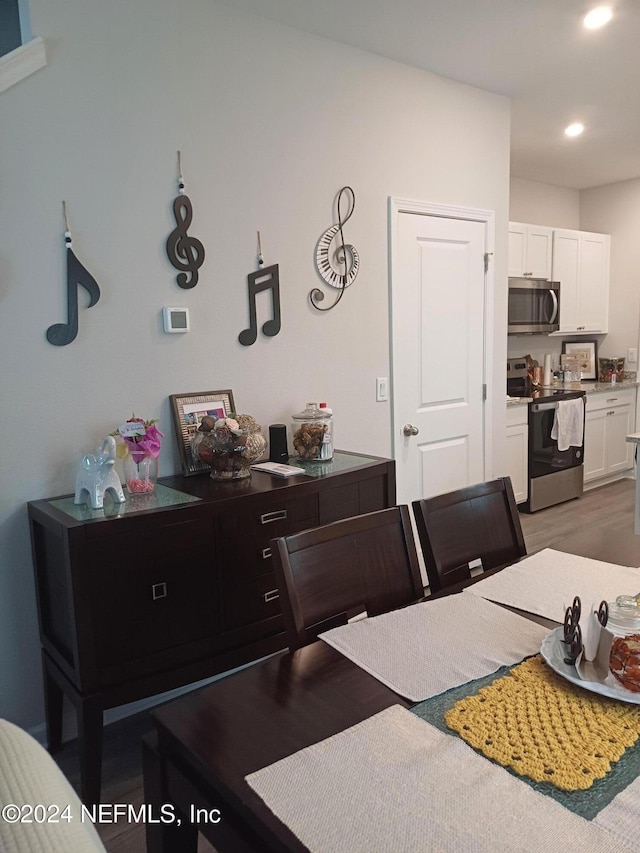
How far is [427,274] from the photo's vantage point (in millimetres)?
3369

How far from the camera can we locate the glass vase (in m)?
2.21

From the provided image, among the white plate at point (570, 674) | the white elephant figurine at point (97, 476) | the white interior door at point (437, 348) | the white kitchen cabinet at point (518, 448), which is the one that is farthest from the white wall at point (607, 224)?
the white plate at point (570, 674)

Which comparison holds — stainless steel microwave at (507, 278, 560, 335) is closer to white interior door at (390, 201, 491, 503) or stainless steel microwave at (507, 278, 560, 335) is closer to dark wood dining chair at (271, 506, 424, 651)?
white interior door at (390, 201, 491, 503)

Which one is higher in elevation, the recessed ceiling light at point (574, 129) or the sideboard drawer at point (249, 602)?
the recessed ceiling light at point (574, 129)

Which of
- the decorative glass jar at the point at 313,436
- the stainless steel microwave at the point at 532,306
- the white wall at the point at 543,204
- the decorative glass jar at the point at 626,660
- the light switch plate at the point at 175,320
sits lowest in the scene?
the decorative glass jar at the point at 626,660

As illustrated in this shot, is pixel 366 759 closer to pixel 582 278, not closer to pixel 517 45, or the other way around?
pixel 517 45

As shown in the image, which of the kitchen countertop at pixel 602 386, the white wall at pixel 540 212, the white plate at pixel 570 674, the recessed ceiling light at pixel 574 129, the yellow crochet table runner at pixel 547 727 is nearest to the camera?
the yellow crochet table runner at pixel 547 727

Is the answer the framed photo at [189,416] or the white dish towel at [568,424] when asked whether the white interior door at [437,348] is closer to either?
the framed photo at [189,416]

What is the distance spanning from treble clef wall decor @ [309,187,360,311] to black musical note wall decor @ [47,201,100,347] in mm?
1036

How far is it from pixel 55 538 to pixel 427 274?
228 centimetres

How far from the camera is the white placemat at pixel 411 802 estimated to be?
2.57 feet

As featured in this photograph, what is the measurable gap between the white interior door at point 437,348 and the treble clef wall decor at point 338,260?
0.85ft

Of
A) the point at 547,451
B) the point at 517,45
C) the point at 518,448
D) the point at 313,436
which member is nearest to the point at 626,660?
the point at 313,436

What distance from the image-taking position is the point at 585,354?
616 centimetres
